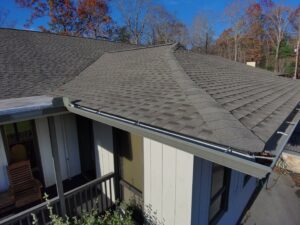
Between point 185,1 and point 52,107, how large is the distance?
1118 inches

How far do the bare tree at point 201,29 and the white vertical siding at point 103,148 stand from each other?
113 feet

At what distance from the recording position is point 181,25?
36094 millimetres

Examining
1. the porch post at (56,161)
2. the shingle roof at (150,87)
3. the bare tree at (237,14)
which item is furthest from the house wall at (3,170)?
the bare tree at (237,14)

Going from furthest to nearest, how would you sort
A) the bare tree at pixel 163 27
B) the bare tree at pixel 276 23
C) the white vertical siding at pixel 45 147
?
the bare tree at pixel 163 27
the bare tree at pixel 276 23
the white vertical siding at pixel 45 147

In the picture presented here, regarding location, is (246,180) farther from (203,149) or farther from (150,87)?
(203,149)

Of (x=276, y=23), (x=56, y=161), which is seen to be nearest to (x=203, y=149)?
(x=56, y=161)

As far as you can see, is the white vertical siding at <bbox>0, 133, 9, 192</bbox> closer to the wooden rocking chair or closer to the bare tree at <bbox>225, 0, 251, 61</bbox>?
the wooden rocking chair

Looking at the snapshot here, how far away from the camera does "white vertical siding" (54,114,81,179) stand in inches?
220

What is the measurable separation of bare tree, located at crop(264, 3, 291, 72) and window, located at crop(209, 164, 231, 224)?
31.1 meters

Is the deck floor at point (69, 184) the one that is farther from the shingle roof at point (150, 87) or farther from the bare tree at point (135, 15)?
the bare tree at point (135, 15)

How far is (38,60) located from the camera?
695 cm

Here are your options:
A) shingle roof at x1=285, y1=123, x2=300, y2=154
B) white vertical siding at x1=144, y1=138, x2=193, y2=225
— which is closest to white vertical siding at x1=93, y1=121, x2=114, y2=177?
white vertical siding at x1=144, y1=138, x2=193, y2=225

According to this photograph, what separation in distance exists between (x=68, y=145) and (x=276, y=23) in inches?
1402

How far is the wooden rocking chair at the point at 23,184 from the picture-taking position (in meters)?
4.84
